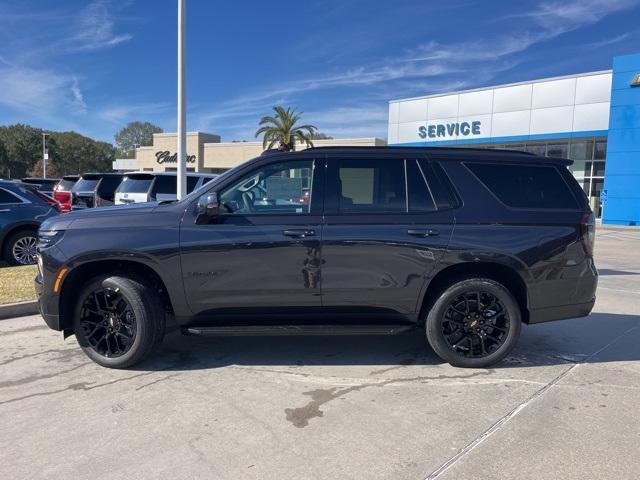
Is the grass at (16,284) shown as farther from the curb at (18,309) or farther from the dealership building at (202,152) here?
the dealership building at (202,152)

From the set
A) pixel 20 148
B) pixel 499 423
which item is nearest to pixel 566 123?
pixel 499 423

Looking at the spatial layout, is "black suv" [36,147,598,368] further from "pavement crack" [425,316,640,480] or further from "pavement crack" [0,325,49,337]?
"pavement crack" [0,325,49,337]

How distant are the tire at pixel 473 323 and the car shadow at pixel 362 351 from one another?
26 centimetres

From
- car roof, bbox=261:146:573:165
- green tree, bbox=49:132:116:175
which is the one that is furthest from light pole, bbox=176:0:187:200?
green tree, bbox=49:132:116:175

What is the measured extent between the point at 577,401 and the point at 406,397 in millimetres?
1316

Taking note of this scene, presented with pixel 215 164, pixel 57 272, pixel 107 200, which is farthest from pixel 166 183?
pixel 215 164

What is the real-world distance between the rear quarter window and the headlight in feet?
11.9

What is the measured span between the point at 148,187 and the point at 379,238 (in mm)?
9268

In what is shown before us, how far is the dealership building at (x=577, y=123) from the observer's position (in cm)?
2731

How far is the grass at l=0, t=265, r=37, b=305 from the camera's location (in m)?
6.63

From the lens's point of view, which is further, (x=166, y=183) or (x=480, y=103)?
(x=480, y=103)

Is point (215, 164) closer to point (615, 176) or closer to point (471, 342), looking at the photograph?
point (615, 176)

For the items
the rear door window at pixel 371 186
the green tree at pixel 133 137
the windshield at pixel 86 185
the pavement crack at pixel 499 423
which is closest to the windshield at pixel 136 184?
the windshield at pixel 86 185

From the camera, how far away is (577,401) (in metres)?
3.97
